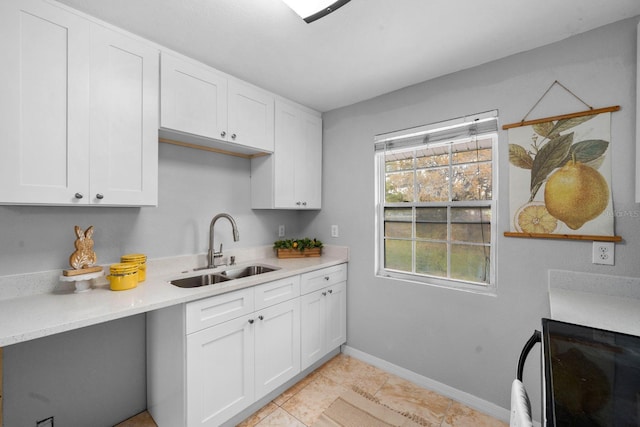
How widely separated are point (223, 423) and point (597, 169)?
266 centimetres

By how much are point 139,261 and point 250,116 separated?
51.1 inches

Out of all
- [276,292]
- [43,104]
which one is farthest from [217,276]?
[43,104]

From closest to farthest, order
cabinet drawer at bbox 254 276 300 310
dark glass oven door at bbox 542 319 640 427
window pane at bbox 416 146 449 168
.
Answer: dark glass oven door at bbox 542 319 640 427, cabinet drawer at bbox 254 276 300 310, window pane at bbox 416 146 449 168

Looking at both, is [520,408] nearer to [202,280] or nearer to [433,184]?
[433,184]

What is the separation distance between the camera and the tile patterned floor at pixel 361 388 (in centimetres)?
180

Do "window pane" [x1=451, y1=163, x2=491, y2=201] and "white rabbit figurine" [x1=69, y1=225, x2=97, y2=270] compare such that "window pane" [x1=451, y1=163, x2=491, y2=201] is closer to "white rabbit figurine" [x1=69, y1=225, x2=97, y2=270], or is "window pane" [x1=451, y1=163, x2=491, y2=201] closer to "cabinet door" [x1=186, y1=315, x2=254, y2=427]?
"cabinet door" [x1=186, y1=315, x2=254, y2=427]

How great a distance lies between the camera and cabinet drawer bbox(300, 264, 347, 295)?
7.24 feet

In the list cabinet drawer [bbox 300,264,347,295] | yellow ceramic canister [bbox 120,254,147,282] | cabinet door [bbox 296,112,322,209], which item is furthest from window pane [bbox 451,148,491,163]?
yellow ceramic canister [bbox 120,254,147,282]

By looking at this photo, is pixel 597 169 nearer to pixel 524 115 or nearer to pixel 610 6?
pixel 524 115

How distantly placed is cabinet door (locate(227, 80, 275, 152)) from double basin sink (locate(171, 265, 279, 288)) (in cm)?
101

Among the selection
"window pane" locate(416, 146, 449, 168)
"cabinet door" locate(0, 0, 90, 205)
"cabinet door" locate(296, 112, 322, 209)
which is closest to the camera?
"cabinet door" locate(0, 0, 90, 205)

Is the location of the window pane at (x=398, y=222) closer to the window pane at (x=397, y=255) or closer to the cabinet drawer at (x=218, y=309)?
the window pane at (x=397, y=255)

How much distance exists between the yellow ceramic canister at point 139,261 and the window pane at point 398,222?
1.91m

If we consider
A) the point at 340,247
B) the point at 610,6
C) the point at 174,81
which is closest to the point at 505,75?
the point at 610,6
